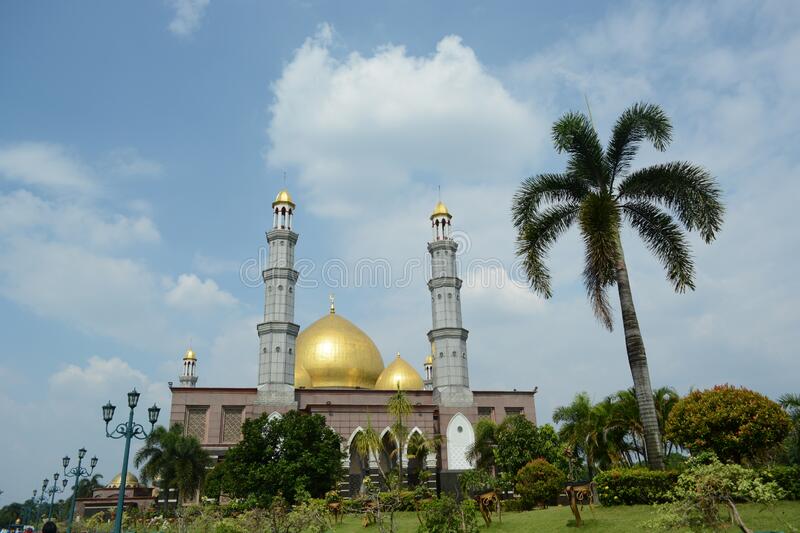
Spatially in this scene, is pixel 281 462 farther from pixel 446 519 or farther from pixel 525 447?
pixel 446 519

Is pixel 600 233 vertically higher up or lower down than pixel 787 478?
higher up

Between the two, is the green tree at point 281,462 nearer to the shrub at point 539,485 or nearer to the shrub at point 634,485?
the shrub at point 539,485

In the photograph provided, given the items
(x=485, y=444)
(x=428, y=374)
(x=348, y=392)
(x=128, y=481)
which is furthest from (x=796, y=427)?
(x=128, y=481)

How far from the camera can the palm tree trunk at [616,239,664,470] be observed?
1731 cm

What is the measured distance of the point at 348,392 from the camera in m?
43.9

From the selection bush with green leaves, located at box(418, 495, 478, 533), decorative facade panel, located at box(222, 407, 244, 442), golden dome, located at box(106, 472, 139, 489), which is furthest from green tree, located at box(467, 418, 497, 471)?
golden dome, located at box(106, 472, 139, 489)

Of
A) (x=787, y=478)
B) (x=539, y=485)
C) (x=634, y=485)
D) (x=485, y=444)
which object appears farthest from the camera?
(x=485, y=444)

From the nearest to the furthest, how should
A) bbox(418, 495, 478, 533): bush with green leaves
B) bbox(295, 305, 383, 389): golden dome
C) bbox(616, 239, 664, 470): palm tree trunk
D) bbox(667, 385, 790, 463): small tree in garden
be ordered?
bbox(418, 495, 478, 533): bush with green leaves < bbox(667, 385, 790, 463): small tree in garden < bbox(616, 239, 664, 470): palm tree trunk < bbox(295, 305, 383, 389): golden dome

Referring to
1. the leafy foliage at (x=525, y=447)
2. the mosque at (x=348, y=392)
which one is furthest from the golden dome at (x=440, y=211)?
the leafy foliage at (x=525, y=447)

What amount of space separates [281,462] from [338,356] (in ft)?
57.6

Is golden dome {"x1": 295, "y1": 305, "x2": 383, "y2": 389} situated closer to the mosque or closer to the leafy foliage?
the mosque

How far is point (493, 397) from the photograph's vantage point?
151 feet

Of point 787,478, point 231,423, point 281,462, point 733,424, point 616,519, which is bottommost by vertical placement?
point 616,519

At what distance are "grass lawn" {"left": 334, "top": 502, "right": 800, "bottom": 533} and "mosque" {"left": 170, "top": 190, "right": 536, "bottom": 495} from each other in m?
19.4
